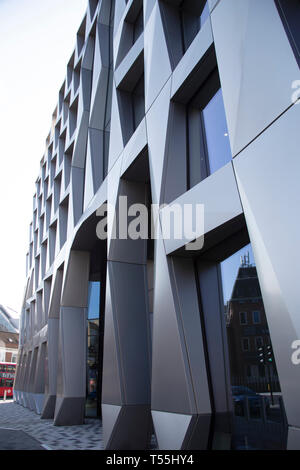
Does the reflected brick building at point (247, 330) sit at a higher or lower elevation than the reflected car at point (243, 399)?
higher

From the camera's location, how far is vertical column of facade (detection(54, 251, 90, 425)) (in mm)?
15383

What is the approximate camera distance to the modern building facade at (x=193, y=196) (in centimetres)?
466

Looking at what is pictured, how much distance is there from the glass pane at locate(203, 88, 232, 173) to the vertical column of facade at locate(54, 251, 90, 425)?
1045cm

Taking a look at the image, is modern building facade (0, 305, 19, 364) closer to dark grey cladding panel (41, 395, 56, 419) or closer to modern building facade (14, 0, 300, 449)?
dark grey cladding panel (41, 395, 56, 419)

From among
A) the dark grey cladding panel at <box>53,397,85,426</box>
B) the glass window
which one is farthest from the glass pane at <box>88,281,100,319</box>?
the glass window

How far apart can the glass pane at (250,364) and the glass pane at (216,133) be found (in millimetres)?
1902

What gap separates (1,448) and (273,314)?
904cm

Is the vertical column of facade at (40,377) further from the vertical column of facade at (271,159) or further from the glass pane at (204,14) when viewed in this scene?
the vertical column of facade at (271,159)

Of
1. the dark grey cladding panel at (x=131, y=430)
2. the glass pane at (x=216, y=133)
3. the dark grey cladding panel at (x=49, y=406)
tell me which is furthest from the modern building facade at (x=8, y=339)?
the glass pane at (x=216, y=133)

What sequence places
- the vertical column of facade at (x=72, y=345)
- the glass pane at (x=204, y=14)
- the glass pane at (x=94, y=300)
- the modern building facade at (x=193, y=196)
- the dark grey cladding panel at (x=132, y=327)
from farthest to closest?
the glass pane at (x=94, y=300)
the vertical column of facade at (x=72, y=345)
the dark grey cladding panel at (x=132, y=327)
the glass pane at (x=204, y=14)
the modern building facade at (x=193, y=196)

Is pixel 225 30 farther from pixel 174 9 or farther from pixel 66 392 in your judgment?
pixel 66 392

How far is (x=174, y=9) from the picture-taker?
9.54 m

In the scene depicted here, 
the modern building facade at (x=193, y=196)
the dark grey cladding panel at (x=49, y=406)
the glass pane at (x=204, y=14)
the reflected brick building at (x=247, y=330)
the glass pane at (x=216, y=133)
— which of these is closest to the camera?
the modern building facade at (x=193, y=196)
